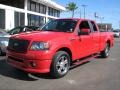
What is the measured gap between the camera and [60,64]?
7.72 metres

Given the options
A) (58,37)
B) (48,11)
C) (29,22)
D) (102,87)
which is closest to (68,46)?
(58,37)

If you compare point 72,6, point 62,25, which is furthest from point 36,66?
point 72,6

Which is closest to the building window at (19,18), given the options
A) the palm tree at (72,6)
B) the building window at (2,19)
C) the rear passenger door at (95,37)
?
the building window at (2,19)

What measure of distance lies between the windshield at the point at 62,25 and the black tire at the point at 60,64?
1.10 m

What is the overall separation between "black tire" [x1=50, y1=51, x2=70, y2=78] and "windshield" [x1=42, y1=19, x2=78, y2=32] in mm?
1100

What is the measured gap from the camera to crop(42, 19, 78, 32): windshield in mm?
8670

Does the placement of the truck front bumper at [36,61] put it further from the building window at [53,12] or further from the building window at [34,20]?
the building window at [53,12]

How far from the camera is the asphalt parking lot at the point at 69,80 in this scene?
6.72m

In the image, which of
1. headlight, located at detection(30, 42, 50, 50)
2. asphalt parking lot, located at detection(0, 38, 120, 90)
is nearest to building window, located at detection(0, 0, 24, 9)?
asphalt parking lot, located at detection(0, 38, 120, 90)

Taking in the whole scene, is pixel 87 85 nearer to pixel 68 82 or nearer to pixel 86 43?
pixel 68 82

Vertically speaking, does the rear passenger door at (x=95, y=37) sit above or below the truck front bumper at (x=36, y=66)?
above

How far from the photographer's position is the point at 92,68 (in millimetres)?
9414

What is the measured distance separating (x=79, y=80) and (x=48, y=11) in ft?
108

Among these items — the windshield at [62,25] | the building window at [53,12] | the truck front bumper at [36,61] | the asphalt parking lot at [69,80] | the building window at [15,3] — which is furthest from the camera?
the building window at [53,12]
